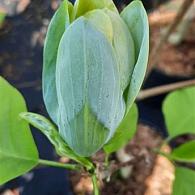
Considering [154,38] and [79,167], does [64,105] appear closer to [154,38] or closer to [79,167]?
[79,167]

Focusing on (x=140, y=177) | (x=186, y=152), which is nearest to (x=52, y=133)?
(x=186, y=152)

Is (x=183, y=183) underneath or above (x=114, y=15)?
underneath

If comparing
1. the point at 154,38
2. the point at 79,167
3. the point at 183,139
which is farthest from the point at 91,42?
the point at 154,38

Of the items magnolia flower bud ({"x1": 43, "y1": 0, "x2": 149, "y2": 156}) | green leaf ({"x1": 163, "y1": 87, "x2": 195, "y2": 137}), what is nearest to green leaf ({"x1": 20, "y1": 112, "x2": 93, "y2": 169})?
magnolia flower bud ({"x1": 43, "y1": 0, "x2": 149, "y2": 156})

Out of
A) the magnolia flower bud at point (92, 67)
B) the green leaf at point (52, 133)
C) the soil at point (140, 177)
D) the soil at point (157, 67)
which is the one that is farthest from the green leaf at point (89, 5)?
the soil at point (140, 177)

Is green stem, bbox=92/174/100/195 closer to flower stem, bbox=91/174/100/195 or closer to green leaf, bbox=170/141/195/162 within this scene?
flower stem, bbox=91/174/100/195

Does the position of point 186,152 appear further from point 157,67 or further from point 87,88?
point 157,67
